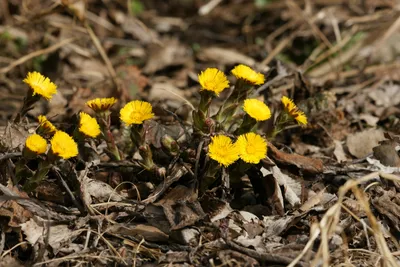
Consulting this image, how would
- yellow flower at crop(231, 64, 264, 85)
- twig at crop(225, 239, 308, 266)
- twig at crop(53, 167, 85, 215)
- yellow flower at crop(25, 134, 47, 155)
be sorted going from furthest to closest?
1. yellow flower at crop(231, 64, 264, 85)
2. twig at crop(53, 167, 85, 215)
3. yellow flower at crop(25, 134, 47, 155)
4. twig at crop(225, 239, 308, 266)

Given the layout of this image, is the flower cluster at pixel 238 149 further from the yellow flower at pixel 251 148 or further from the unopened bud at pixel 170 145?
the unopened bud at pixel 170 145

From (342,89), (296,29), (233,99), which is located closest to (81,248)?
(233,99)

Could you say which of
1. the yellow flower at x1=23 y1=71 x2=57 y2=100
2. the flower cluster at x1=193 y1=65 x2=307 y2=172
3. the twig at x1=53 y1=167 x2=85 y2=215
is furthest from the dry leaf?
the yellow flower at x1=23 y1=71 x2=57 y2=100

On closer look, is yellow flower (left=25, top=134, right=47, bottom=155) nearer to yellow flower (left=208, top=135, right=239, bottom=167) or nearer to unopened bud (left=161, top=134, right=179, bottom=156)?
unopened bud (left=161, top=134, right=179, bottom=156)

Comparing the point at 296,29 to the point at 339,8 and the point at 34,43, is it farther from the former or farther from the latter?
the point at 34,43

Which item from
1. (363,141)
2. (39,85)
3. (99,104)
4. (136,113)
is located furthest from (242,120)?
(39,85)

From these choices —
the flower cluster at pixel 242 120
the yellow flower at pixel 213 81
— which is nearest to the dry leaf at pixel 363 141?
the flower cluster at pixel 242 120
